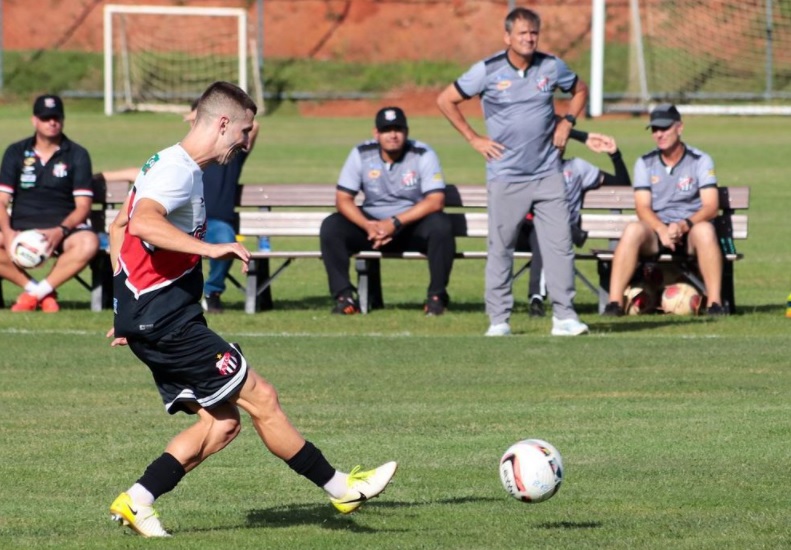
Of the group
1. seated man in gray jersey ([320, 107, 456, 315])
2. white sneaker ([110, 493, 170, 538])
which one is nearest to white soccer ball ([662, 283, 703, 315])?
seated man in gray jersey ([320, 107, 456, 315])

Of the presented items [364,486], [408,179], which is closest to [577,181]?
→ [408,179]

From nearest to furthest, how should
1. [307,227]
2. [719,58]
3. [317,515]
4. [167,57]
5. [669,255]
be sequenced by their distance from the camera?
[317,515]
[669,255]
[307,227]
[719,58]
[167,57]

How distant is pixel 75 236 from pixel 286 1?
36936 mm

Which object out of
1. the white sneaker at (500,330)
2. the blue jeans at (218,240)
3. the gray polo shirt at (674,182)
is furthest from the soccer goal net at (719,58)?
the white sneaker at (500,330)

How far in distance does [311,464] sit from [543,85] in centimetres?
608

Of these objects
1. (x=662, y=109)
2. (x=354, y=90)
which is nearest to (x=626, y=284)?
(x=662, y=109)

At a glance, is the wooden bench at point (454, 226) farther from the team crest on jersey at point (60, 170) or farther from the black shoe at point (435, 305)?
the team crest on jersey at point (60, 170)

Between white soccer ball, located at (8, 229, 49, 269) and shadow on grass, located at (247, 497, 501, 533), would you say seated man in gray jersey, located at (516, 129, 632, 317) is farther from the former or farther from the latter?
shadow on grass, located at (247, 497, 501, 533)

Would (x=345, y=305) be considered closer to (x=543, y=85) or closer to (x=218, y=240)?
(x=218, y=240)

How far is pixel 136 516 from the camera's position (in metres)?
5.83

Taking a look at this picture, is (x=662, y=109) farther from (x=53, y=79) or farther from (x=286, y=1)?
(x=286, y=1)

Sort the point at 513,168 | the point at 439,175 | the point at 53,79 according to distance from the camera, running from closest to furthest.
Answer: the point at 513,168 < the point at 439,175 < the point at 53,79

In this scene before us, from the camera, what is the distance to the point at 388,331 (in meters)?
12.3

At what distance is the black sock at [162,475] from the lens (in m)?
5.89
